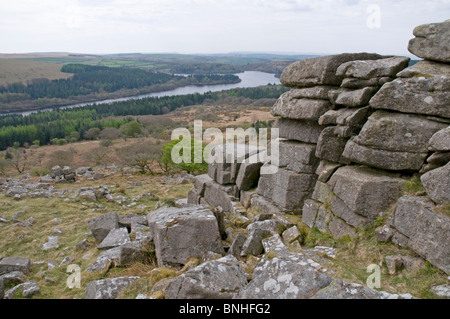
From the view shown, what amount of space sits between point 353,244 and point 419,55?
6.56 meters

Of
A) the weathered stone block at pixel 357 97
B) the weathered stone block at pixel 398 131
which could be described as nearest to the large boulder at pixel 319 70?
the weathered stone block at pixel 357 97

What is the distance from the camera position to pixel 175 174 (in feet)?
136

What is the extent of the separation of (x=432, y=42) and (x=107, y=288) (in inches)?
485

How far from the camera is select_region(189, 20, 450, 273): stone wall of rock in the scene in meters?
9.23

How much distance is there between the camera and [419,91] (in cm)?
1031

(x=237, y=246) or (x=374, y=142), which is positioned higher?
(x=374, y=142)

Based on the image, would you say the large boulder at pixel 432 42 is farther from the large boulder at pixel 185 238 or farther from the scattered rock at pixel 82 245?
the scattered rock at pixel 82 245

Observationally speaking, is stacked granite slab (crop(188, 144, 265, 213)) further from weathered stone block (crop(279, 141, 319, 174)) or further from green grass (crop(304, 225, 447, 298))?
green grass (crop(304, 225, 447, 298))

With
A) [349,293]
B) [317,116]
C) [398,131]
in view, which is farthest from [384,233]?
[317,116]

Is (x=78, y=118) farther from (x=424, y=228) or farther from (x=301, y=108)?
(x=424, y=228)

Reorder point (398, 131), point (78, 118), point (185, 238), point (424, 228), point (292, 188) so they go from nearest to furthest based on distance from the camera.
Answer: point (424, 228) → point (398, 131) → point (185, 238) → point (292, 188) → point (78, 118)

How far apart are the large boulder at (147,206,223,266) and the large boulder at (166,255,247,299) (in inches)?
120
